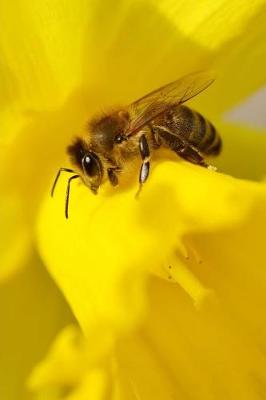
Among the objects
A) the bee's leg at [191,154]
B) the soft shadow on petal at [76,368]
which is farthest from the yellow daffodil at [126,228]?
the bee's leg at [191,154]

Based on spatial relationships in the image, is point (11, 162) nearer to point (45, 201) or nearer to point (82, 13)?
point (45, 201)

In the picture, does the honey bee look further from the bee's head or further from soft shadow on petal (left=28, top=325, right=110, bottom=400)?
soft shadow on petal (left=28, top=325, right=110, bottom=400)

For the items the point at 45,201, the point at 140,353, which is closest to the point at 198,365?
the point at 140,353

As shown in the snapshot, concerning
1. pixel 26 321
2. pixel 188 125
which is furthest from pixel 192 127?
pixel 26 321

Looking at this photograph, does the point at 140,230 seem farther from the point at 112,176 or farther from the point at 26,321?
the point at 26,321

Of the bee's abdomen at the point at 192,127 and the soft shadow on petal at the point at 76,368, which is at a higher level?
the bee's abdomen at the point at 192,127

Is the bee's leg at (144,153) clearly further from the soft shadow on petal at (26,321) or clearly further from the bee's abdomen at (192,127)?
the soft shadow on petal at (26,321)
